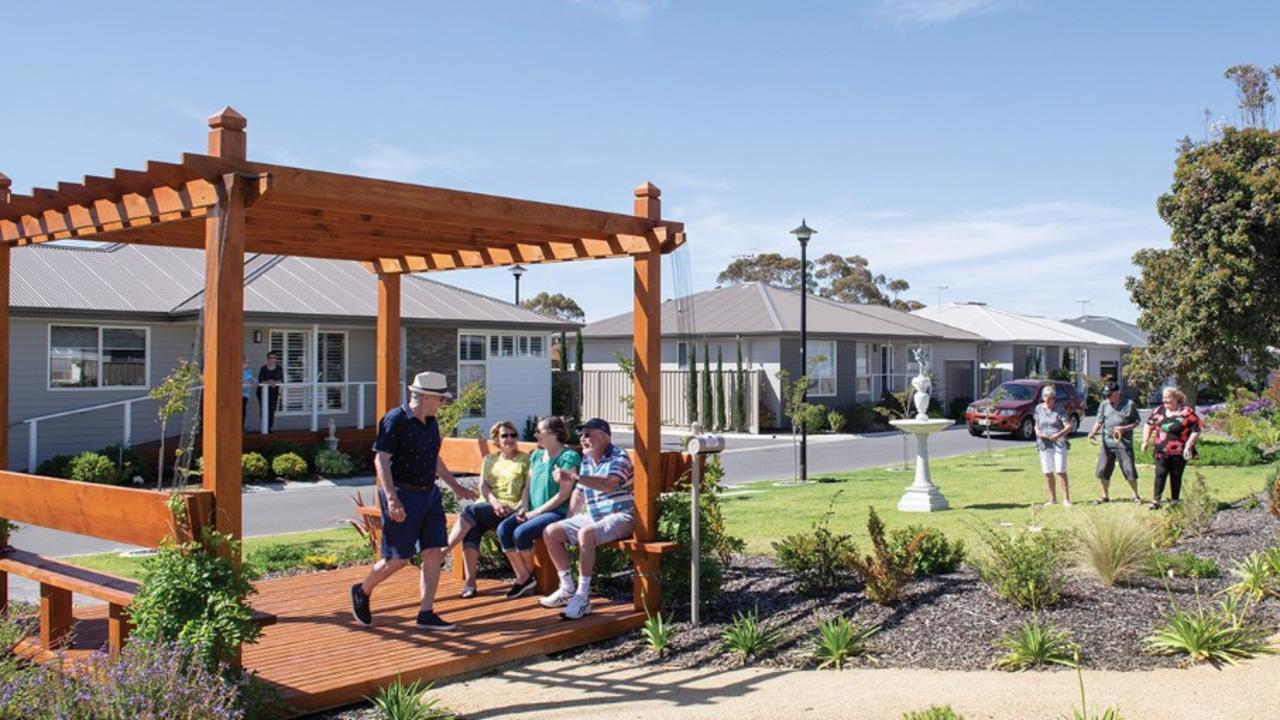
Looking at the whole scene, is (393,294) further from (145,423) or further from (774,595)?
(145,423)

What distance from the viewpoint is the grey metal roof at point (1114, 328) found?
197 ft

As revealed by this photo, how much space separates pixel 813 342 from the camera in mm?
33781

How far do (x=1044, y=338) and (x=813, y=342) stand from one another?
57.3 feet

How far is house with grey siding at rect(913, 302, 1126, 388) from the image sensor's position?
Answer: 44938mm

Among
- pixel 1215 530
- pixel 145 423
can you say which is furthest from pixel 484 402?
pixel 1215 530

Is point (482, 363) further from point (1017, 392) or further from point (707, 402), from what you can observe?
point (1017, 392)

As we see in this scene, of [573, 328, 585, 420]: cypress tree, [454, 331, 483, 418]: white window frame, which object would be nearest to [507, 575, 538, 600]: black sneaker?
[454, 331, 483, 418]: white window frame

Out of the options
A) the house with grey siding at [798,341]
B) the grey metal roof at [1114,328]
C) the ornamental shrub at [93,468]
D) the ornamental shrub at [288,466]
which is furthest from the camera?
the grey metal roof at [1114,328]

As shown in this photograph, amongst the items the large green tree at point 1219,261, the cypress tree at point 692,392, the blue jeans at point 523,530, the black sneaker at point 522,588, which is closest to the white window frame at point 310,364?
the cypress tree at point 692,392

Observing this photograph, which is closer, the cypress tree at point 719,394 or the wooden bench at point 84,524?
the wooden bench at point 84,524

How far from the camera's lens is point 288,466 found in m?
19.3

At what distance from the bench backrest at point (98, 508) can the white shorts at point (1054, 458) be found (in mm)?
10720

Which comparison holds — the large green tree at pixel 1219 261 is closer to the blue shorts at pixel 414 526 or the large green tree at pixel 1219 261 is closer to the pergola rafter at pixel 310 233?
the pergola rafter at pixel 310 233

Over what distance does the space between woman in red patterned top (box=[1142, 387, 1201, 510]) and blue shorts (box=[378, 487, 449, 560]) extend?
29.1 ft
